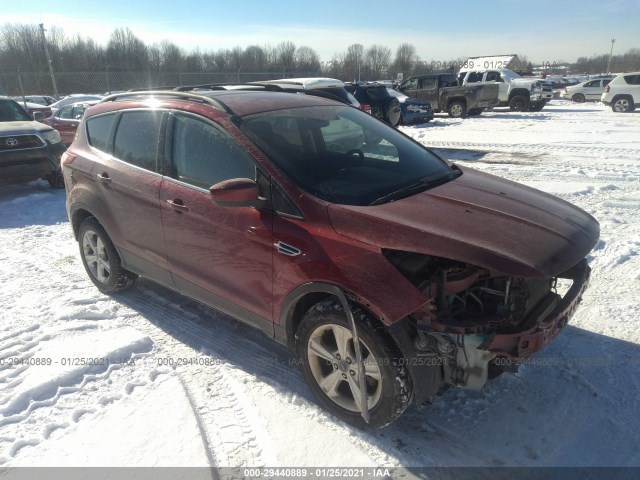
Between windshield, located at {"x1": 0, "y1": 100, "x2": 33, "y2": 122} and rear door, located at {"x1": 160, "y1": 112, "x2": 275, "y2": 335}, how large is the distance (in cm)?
744

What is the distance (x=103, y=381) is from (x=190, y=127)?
186cm

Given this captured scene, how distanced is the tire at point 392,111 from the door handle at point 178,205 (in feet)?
42.1

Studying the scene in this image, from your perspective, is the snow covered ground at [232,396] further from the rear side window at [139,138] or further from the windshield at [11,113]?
the windshield at [11,113]

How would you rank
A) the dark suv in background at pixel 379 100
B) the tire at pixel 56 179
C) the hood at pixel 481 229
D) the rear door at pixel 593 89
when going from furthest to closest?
the rear door at pixel 593 89 < the dark suv in background at pixel 379 100 < the tire at pixel 56 179 < the hood at pixel 481 229

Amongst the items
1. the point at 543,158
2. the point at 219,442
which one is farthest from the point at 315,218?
the point at 543,158

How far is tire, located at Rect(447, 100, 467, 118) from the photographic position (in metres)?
20.0

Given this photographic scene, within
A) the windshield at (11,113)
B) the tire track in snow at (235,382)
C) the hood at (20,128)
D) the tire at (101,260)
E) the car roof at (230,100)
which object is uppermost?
the car roof at (230,100)

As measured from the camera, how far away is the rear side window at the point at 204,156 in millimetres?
3104

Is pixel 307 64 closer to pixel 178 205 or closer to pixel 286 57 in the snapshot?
pixel 286 57

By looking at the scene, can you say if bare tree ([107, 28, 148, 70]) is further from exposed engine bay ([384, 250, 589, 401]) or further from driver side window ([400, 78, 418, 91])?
exposed engine bay ([384, 250, 589, 401])

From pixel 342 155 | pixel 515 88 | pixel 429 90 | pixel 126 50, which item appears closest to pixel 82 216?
pixel 342 155

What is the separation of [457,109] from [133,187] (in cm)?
1874

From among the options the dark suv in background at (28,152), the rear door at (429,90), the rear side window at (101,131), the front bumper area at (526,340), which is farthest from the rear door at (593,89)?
the front bumper area at (526,340)

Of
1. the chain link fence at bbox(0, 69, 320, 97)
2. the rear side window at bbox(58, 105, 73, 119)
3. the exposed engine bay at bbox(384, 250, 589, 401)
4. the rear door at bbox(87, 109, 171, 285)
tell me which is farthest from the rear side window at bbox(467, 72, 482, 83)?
the exposed engine bay at bbox(384, 250, 589, 401)
